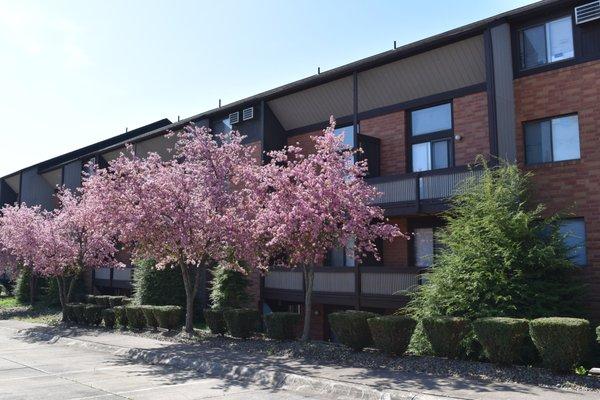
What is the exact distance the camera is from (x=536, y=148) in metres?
16.4

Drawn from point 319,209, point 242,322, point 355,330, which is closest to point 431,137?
point 319,209

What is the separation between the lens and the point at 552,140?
16.1m

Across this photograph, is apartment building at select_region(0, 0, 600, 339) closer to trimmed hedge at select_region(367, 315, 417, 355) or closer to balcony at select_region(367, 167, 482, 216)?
balcony at select_region(367, 167, 482, 216)

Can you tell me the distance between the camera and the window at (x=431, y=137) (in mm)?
18812

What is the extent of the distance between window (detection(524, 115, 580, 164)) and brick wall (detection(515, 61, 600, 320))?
0.22 metres

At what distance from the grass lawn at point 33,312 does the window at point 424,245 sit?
1567 centimetres

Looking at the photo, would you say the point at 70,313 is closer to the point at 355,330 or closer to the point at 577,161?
the point at 355,330

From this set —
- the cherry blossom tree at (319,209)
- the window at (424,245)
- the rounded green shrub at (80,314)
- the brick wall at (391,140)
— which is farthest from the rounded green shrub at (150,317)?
the brick wall at (391,140)

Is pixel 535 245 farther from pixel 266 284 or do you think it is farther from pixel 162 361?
pixel 266 284

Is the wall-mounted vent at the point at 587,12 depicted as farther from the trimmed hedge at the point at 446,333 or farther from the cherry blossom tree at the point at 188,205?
the cherry blossom tree at the point at 188,205

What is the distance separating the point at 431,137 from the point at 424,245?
3.57 metres

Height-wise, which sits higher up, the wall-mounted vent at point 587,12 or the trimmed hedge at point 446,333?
the wall-mounted vent at point 587,12

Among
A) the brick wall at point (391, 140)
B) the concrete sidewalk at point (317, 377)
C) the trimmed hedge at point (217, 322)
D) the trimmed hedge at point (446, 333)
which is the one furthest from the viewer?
the brick wall at point (391, 140)

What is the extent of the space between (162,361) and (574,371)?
9.19 metres
